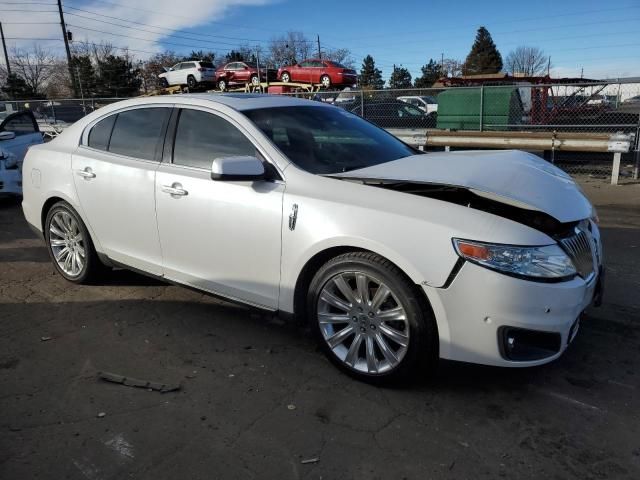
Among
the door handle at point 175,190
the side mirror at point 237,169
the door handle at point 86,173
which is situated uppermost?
the side mirror at point 237,169

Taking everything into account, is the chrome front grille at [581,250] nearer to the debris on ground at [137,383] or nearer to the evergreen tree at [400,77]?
the debris on ground at [137,383]

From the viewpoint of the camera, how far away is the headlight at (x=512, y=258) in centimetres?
252

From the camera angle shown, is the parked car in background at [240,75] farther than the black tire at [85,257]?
Yes

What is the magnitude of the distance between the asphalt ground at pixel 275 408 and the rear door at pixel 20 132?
632 cm

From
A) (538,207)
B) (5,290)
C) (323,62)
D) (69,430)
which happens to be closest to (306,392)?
(69,430)

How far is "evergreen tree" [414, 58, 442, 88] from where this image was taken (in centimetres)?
7481

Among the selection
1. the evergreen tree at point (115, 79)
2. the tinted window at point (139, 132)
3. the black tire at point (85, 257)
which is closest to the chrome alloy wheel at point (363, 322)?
the tinted window at point (139, 132)

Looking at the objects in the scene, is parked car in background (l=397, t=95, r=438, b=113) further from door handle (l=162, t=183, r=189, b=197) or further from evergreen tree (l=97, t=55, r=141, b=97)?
evergreen tree (l=97, t=55, r=141, b=97)

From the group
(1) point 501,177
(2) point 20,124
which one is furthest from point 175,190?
(2) point 20,124

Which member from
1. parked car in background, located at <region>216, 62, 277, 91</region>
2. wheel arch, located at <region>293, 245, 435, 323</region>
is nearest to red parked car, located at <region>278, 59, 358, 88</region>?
parked car in background, located at <region>216, 62, 277, 91</region>

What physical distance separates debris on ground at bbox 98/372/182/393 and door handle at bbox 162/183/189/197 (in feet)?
4.10

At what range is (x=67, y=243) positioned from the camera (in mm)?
4707

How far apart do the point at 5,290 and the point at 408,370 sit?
383 cm

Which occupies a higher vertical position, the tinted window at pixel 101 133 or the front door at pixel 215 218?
the tinted window at pixel 101 133
